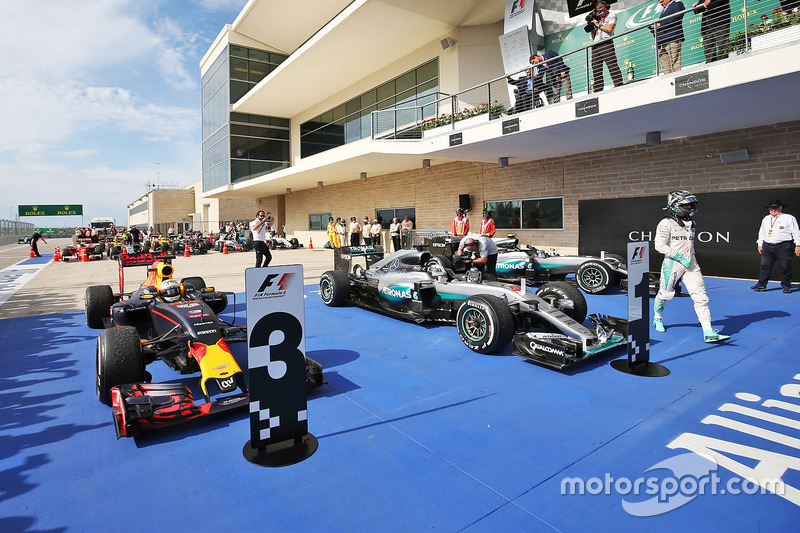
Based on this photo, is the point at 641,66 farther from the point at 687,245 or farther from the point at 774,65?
the point at 687,245

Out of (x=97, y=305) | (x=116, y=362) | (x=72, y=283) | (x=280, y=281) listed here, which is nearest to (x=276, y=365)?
(x=280, y=281)

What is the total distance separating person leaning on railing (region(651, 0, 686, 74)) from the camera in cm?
837

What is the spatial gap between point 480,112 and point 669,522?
41.0ft

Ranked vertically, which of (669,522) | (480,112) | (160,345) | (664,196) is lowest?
(669,522)

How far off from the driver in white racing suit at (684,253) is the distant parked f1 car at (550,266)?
3213 millimetres

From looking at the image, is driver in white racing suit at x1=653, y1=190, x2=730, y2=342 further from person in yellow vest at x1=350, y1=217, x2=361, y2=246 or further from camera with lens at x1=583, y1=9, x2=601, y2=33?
person in yellow vest at x1=350, y1=217, x2=361, y2=246

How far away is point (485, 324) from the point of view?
5.00 metres

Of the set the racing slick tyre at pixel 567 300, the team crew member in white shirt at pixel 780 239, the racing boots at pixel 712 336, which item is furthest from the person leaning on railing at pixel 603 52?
the racing boots at pixel 712 336

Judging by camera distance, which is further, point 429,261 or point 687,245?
point 429,261

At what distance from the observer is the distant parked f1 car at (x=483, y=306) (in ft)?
14.9

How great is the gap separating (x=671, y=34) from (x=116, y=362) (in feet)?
35.0

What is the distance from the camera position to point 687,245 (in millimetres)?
5359

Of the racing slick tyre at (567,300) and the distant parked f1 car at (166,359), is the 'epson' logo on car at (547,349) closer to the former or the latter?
the racing slick tyre at (567,300)

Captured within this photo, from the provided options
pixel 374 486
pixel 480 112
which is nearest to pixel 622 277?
pixel 480 112
